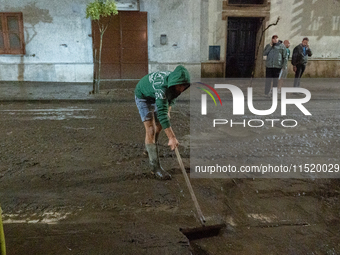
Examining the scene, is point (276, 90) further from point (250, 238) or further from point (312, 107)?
point (250, 238)

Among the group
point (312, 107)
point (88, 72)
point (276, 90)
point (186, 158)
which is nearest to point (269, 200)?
point (186, 158)

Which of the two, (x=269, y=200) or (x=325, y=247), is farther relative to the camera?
(x=269, y=200)

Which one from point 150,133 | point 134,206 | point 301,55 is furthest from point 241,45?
point 134,206

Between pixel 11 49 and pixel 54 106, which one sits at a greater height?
pixel 11 49

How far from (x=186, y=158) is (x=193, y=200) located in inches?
54.1

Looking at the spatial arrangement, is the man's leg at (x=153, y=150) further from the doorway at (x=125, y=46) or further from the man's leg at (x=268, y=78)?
the doorway at (x=125, y=46)

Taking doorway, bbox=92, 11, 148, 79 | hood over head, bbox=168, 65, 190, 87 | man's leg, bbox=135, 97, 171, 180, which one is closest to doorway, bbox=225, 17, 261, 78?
doorway, bbox=92, 11, 148, 79

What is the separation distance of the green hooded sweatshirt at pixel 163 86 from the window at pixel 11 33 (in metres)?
11.3

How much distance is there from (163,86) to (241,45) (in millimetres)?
12139

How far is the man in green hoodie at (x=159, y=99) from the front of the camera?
3.14 m

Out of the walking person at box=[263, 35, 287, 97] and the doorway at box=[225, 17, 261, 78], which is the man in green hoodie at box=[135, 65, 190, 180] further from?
the doorway at box=[225, 17, 261, 78]

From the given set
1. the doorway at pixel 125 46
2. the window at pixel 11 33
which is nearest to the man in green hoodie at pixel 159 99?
the doorway at pixel 125 46

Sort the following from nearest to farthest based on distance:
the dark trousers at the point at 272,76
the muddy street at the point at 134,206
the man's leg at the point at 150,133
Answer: the muddy street at the point at 134,206 → the man's leg at the point at 150,133 → the dark trousers at the point at 272,76

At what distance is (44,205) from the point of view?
3.18m
